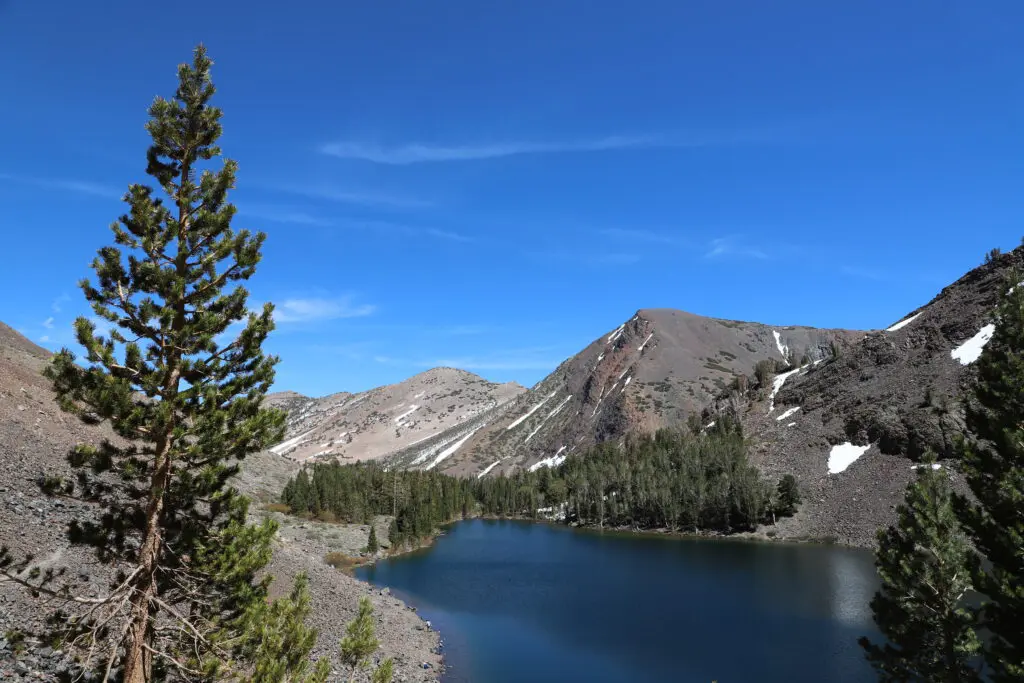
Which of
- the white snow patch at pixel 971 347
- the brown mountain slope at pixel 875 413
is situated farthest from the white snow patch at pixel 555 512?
the white snow patch at pixel 971 347

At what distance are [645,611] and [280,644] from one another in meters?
50.2

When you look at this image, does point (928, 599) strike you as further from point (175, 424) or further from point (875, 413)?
point (875, 413)

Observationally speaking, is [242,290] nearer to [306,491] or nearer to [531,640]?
[531,640]

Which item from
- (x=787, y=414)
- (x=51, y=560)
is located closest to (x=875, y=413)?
(x=787, y=414)

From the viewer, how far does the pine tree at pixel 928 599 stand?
2461cm

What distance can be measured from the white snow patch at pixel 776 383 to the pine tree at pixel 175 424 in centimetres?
16731

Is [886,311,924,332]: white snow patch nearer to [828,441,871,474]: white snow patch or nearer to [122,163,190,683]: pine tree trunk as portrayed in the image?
[828,441,871,474]: white snow patch

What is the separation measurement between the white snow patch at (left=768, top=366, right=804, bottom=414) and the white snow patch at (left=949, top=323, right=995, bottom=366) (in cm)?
4527

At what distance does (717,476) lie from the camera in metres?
132

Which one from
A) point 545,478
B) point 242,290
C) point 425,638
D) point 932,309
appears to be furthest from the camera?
point 545,478

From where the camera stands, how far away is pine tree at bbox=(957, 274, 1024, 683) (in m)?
18.6

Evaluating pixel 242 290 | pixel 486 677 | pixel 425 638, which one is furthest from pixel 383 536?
pixel 242 290

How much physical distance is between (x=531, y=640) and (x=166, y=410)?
44.6 metres

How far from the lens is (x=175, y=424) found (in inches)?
543
